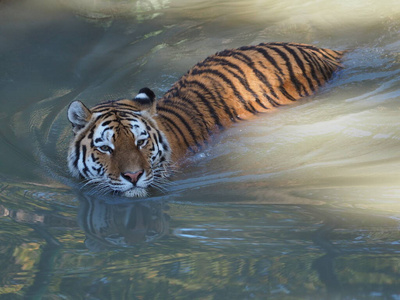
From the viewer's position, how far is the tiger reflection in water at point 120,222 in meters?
2.53

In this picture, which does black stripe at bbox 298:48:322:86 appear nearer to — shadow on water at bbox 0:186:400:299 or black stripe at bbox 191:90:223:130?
black stripe at bbox 191:90:223:130

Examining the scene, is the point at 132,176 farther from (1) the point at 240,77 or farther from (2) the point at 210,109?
(1) the point at 240,77

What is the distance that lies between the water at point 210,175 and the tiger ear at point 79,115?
1.07 ft

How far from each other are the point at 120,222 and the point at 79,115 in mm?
867

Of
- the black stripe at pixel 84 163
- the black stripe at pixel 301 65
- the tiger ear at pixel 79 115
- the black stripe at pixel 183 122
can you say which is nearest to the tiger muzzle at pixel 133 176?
the black stripe at pixel 84 163

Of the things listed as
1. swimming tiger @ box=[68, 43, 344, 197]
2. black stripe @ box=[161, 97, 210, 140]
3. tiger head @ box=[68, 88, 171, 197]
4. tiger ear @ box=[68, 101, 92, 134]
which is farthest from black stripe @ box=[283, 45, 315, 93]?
tiger ear @ box=[68, 101, 92, 134]

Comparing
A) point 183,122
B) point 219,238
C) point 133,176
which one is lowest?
point 219,238

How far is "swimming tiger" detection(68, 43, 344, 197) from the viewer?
3238mm

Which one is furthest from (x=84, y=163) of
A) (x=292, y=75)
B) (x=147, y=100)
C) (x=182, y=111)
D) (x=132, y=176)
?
(x=292, y=75)

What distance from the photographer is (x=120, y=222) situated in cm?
277

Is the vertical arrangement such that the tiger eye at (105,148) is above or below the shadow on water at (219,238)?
above

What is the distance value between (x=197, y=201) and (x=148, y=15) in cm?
377

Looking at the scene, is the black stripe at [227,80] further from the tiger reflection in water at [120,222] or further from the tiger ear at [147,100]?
the tiger reflection in water at [120,222]

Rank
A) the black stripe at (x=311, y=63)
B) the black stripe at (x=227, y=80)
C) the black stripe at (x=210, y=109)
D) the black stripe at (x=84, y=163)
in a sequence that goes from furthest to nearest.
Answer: the black stripe at (x=311, y=63), the black stripe at (x=227, y=80), the black stripe at (x=210, y=109), the black stripe at (x=84, y=163)
